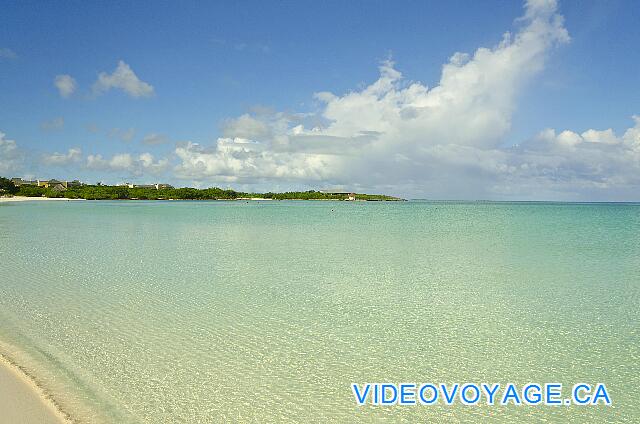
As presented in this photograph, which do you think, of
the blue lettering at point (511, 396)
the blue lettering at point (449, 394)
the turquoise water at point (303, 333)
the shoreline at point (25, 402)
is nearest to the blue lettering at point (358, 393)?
the turquoise water at point (303, 333)

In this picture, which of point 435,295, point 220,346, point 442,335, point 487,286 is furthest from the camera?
point 487,286

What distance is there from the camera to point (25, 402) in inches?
201

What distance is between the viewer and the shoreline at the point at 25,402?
15.6 feet

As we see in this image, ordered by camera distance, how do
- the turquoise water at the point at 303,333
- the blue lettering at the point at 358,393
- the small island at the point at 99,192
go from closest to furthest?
the turquoise water at the point at 303,333 → the blue lettering at the point at 358,393 → the small island at the point at 99,192

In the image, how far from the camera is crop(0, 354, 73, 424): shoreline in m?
4.75

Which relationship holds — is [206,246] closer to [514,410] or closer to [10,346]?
[10,346]

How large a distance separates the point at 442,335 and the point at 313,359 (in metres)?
2.69

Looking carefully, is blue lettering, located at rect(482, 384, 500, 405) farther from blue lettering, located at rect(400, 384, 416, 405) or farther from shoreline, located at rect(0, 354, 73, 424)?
shoreline, located at rect(0, 354, 73, 424)

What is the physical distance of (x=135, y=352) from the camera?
277 inches

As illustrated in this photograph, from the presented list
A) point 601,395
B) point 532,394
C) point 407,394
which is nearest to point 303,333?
point 407,394

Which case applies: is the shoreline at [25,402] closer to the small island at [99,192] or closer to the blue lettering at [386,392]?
the blue lettering at [386,392]

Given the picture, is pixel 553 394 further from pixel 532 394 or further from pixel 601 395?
pixel 601 395

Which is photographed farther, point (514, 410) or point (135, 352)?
point (135, 352)

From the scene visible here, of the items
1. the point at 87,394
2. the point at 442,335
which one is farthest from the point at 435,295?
the point at 87,394
